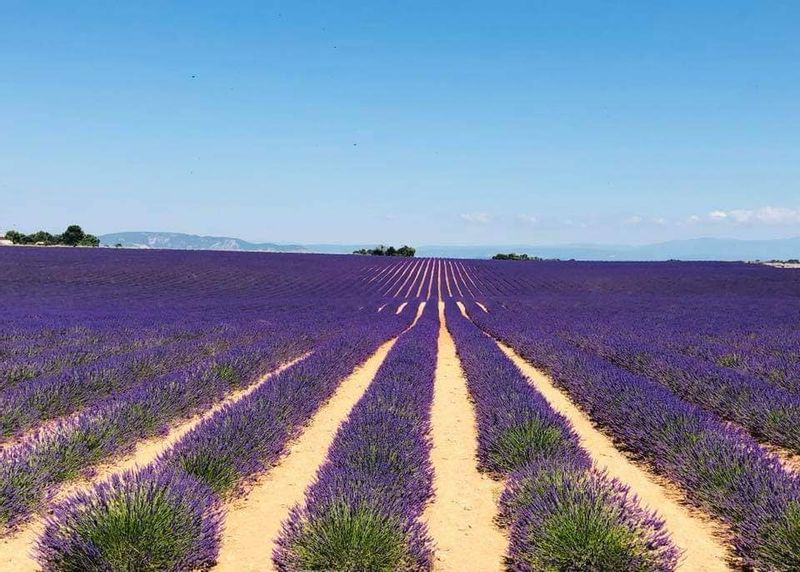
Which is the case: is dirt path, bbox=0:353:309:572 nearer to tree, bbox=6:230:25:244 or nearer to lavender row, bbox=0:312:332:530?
lavender row, bbox=0:312:332:530

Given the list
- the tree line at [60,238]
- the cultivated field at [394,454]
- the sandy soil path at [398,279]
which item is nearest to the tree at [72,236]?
the tree line at [60,238]

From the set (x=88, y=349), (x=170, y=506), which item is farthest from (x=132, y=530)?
(x=88, y=349)

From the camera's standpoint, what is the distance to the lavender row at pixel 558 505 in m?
2.90

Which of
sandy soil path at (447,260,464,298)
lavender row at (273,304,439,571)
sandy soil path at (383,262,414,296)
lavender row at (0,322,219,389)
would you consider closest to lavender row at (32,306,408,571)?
lavender row at (273,304,439,571)

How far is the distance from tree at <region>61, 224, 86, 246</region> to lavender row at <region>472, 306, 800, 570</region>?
91698 millimetres

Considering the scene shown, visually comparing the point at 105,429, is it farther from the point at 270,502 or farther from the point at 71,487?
the point at 270,502

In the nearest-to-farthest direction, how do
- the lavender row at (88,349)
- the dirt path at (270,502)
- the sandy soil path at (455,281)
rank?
the dirt path at (270,502)
the lavender row at (88,349)
the sandy soil path at (455,281)

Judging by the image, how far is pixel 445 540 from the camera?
3.66 metres

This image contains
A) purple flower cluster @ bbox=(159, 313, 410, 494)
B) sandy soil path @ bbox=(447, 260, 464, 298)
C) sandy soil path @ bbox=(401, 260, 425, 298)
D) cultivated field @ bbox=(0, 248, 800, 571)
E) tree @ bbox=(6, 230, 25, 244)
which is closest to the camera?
cultivated field @ bbox=(0, 248, 800, 571)

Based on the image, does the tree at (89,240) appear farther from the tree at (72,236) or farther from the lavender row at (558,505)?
the lavender row at (558,505)

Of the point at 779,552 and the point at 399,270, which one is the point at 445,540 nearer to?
the point at 779,552

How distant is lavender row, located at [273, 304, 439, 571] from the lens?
2.88 metres

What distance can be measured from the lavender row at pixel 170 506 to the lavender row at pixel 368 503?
55 cm

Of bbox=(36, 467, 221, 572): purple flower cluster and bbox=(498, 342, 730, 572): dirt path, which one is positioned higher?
bbox=(36, 467, 221, 572): purple flower cluster
